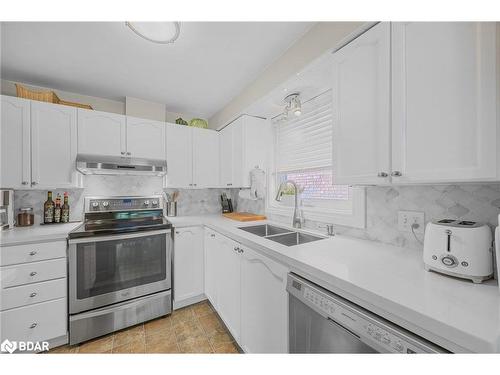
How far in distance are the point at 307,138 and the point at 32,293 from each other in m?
2.61

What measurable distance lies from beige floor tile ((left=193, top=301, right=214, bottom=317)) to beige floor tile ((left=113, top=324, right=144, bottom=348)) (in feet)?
1.69

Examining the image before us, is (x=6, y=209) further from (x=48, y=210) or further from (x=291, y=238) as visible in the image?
→ (x=291, y=238)

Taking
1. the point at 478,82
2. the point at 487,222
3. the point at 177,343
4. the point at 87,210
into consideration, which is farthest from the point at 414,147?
the point at 87,210

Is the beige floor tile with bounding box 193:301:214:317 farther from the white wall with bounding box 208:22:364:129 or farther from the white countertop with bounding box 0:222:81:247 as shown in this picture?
the white wall with bounding box 208:22:364:129

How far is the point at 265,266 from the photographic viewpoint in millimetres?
1249

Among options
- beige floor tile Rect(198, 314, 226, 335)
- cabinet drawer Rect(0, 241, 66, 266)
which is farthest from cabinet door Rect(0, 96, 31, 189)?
beige floor tile Rect(198, 314, 226, 335)

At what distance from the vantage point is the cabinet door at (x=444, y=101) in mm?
698

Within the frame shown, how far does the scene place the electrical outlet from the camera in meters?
1.12

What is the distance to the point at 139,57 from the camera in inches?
66.9

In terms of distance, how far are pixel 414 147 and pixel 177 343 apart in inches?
84.9

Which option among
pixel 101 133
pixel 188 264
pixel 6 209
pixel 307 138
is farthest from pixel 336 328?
pixel 6 209

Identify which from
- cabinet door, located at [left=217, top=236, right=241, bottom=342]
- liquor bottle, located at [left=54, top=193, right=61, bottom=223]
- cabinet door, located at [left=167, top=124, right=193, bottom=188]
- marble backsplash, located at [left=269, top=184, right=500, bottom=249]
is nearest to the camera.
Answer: marble backsplash, located at [left=269, top=184, right=500, bottom=249]

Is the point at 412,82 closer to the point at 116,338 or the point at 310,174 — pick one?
the point at 310,174

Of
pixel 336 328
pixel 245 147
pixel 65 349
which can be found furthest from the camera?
pixel 245 147
